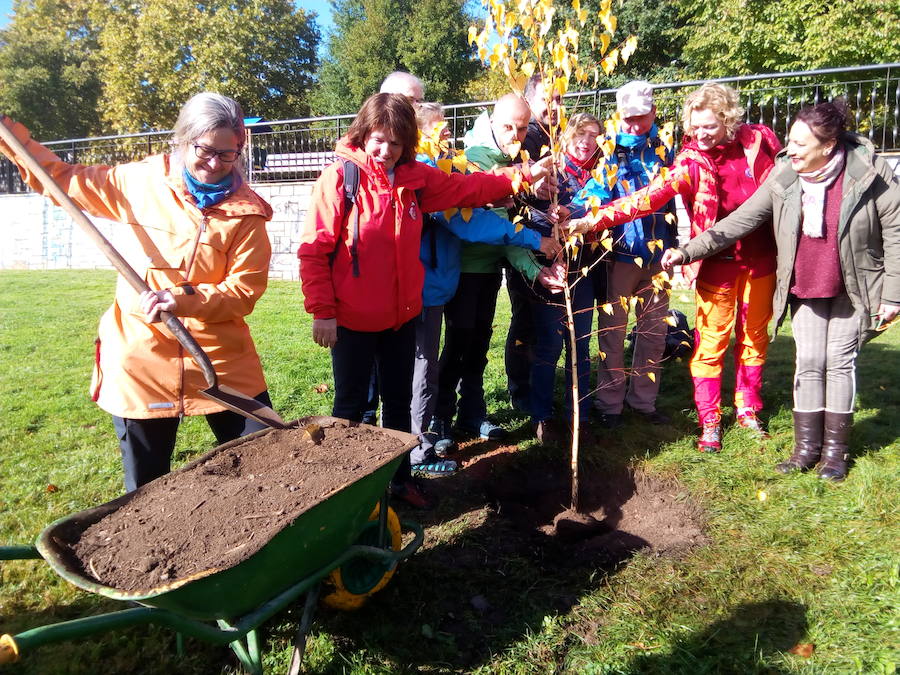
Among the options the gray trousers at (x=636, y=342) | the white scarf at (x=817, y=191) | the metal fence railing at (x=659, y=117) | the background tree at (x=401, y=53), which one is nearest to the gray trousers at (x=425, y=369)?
the gray trousers at (x=636, y=342)

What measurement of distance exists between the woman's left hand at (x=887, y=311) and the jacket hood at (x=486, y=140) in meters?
2.18

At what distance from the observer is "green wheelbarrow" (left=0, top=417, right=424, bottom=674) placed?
5.58 feet

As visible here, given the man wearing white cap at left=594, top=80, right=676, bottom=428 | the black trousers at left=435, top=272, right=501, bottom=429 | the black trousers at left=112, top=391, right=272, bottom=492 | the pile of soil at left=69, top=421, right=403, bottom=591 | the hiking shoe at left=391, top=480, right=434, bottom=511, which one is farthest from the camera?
the black trousers at left=435, top=272, right=501, bottom=429

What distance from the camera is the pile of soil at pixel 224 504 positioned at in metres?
1.92

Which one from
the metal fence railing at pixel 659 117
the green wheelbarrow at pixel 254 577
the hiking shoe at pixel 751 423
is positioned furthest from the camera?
the metal fence railing at pixel 659 117

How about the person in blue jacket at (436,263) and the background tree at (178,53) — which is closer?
the person in blue jacket at (436,263)

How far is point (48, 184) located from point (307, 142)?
550 inches

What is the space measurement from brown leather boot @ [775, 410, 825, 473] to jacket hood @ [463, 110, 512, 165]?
2309 mm

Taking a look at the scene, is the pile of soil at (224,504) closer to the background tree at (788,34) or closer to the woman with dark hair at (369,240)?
the woman with dark hair at (369,240)

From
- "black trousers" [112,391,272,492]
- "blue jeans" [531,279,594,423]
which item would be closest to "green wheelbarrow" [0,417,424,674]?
"black trousers" [112,391,272,492]

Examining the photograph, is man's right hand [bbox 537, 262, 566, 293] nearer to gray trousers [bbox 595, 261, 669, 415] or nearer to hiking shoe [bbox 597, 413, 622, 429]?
gray trousers [bbox 595, 261, 669, 415]

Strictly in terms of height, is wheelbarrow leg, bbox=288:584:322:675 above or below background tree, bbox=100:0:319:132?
below

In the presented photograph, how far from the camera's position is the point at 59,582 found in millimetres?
2912

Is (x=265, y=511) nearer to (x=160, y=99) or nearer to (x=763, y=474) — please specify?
(x=763, y=474)
